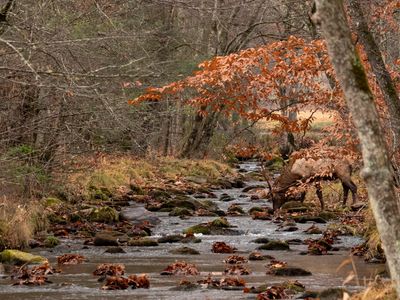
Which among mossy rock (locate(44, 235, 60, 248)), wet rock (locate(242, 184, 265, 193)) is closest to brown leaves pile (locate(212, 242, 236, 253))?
mossy rock (locate(44, 235, 60, 248))

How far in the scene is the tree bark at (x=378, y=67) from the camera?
11.1m

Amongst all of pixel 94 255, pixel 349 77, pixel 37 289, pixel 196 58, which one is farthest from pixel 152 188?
pixel 349 77

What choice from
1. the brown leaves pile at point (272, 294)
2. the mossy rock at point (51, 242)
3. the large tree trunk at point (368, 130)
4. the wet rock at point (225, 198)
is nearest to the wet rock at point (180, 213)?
the wet rock at point (225, 198)

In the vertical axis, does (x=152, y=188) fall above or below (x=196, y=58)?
below

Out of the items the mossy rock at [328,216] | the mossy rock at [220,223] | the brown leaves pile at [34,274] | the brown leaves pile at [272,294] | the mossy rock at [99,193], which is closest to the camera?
the brown leaves pile at [272,294]

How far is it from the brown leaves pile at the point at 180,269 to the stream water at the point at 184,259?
0.17m

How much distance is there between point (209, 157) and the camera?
119 feet

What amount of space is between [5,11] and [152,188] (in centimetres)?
1432

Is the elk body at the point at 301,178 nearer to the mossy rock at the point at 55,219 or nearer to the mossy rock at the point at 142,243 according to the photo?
the mossy rock at the point at 55,219

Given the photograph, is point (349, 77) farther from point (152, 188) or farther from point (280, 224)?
point (152, 188)

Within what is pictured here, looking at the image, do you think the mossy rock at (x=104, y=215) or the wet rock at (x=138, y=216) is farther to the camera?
the wet rock at (x=138, y=216)

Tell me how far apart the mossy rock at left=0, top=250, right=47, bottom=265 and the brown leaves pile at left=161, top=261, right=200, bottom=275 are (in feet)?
7.14

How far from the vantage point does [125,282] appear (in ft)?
37.2

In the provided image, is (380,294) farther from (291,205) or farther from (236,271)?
(291,205)
